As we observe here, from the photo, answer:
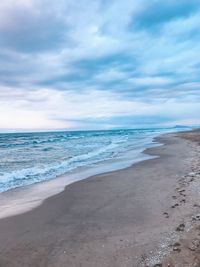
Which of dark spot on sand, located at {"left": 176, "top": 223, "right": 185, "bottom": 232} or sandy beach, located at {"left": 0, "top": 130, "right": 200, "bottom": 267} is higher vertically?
dark spot on sand, located at {"left": 176, "top": 223, "right": 185, "bottom": 232}

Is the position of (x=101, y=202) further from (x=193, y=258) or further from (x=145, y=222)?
(x=193, y=258)

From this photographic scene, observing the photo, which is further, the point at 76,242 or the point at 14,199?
the point at 14,199

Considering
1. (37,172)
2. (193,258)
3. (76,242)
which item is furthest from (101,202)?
(37,172)

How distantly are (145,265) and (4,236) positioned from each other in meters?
3.02

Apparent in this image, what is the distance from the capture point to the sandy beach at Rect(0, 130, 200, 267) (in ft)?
14.0

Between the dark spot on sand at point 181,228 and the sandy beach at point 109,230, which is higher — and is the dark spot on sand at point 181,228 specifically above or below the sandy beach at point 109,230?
above

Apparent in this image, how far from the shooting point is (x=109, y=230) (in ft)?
18.1

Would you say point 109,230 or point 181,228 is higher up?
point 181,228

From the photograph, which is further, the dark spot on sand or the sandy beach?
the dark spot on sand

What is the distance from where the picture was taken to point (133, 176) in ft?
39.1

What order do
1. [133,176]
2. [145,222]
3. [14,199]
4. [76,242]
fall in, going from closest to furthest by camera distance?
[76,242], [145,222], [14,199], [133,176]

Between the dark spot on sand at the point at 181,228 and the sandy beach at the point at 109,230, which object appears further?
the dark spot on sand at the point at 181,228

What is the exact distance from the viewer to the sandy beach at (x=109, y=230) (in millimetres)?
4277

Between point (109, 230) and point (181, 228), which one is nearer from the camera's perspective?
point (181, 228)
